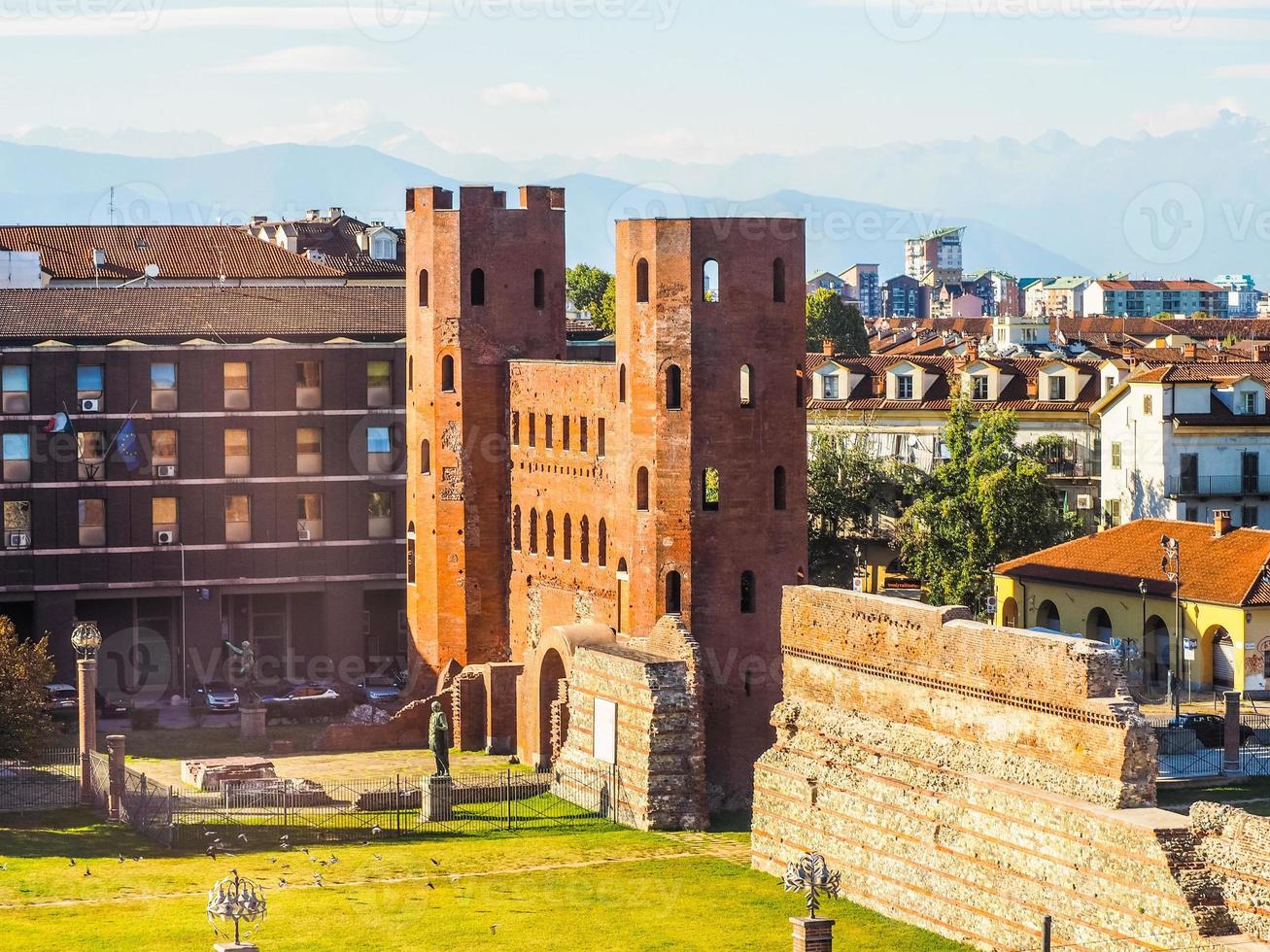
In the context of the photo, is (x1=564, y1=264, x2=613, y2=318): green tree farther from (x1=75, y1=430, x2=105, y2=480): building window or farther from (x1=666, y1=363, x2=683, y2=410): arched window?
(x1=666, y1=363, x2=683, y2=410): arched window

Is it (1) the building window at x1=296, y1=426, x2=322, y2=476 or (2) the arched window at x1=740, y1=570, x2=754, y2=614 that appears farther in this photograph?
(1) the building window at x1=296, y1=426, x2=322, y2=476

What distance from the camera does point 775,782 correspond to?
55.4 metres

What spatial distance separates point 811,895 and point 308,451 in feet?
170

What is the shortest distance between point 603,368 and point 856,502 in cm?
3111

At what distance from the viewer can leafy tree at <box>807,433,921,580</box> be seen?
9825 cm

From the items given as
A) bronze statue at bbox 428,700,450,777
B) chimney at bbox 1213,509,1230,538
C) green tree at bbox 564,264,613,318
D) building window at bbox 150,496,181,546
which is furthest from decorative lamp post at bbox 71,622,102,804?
green tree at bbox 564,264,613,318

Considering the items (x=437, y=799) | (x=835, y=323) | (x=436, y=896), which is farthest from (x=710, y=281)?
(x=835, y=323)

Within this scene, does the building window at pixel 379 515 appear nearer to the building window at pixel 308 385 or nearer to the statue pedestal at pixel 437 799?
the building window at pixel 308 385

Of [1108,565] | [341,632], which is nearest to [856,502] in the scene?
[1108,565]

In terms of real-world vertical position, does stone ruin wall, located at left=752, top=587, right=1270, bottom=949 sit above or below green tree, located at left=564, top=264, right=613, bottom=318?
below

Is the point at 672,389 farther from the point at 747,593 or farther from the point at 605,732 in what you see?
the point at 605,732

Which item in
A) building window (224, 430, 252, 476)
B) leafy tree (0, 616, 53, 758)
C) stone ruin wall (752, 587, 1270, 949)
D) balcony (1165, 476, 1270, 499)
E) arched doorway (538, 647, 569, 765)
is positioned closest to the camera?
stone ruin wall (752, 587, 1270, 949)

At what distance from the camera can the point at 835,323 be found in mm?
159000

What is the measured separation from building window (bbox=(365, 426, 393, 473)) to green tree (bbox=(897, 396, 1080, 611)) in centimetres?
2072
